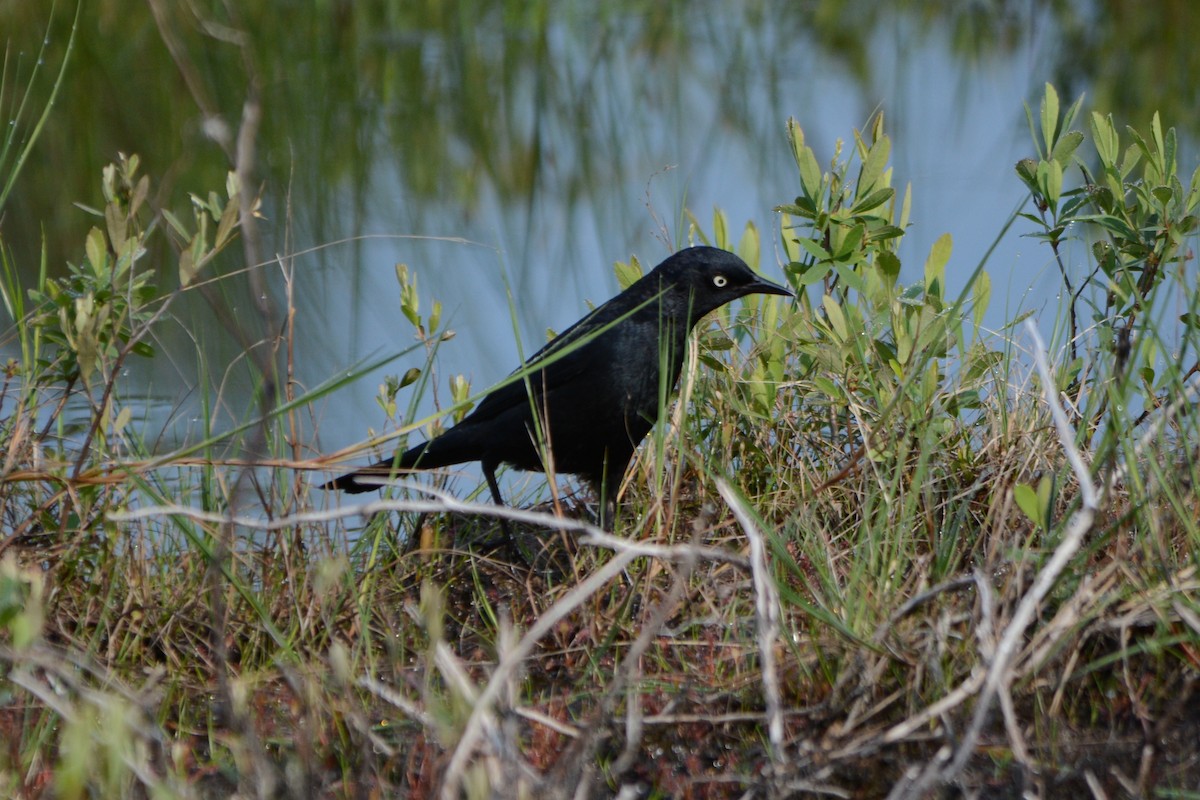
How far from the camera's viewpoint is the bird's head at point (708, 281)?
3803mm

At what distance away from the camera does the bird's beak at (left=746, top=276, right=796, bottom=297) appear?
3.77 meters

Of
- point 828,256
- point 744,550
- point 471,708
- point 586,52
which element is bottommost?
point 471,708

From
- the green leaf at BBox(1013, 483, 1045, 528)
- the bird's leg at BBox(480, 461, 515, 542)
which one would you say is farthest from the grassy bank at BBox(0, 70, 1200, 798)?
the bird's leg at BBox(480, 461, 515, 542)

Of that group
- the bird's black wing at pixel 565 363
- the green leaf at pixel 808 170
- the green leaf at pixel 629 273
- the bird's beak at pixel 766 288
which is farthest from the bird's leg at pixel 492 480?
the green leaf at pixel 808 170

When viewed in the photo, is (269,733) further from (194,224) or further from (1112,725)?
(194,224)

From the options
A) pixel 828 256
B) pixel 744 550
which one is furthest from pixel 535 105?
pixel 744 550

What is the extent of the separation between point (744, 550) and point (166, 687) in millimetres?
1264

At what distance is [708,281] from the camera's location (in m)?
3.83

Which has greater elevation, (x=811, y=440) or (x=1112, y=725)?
(x=811, y=440)

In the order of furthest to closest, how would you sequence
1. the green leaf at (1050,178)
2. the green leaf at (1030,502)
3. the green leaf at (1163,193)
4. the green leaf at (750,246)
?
the green leaf at (750,246)
the green leaf at (1050,178)
the green leaf at (1163,193)
the green leaf at (1030,502)

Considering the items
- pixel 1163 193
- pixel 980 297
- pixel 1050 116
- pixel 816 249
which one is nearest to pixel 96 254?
pixel 816 249

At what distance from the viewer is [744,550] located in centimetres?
304

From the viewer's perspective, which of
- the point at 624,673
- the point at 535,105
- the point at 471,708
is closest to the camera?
the point at 471,708

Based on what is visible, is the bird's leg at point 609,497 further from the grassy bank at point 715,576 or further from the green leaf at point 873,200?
the green leaf at point 873,200
